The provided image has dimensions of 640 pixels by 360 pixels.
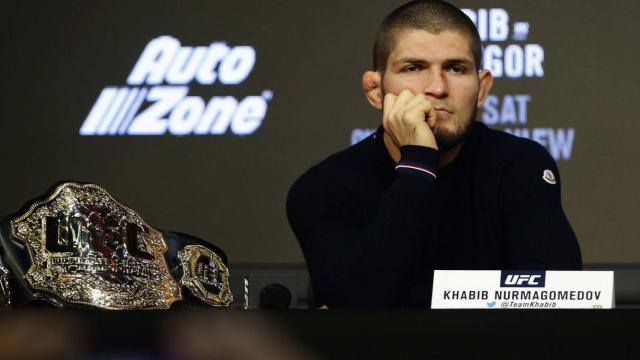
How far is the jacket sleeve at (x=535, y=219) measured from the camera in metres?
1.88

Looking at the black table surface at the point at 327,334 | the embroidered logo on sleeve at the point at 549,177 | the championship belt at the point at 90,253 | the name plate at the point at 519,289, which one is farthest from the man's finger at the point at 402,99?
the black table surface at the point at 327,334

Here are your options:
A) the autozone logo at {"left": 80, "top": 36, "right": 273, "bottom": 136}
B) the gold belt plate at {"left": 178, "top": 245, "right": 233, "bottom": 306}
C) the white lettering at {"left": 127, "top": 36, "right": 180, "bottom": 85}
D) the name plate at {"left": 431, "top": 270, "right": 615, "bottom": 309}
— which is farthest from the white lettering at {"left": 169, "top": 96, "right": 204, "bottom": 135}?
the name plate at {"left": 431, "top": 270, "right": 615, "bottom": 309}

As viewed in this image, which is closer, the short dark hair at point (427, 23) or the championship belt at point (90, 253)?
the championship belt at point (90, 253)

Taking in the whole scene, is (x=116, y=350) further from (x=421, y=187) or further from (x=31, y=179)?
(x=31, y=179)

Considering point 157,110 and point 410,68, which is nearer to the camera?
point 410,68

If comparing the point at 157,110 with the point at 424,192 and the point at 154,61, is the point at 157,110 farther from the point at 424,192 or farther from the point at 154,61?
the point at 424,192

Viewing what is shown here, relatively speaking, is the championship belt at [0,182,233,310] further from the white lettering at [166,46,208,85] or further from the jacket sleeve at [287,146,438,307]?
the white lettering at [166,46,208,85]

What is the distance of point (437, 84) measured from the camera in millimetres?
1960

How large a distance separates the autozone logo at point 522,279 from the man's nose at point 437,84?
0.70 metres

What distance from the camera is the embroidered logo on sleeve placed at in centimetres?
202

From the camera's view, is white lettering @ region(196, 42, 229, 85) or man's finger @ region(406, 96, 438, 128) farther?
white lettering @ region(196, 42, 229, 85)

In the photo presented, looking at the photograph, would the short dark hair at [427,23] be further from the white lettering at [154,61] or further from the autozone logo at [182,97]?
the white lettering at [154,61]

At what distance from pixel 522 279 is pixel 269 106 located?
3188 millimetres

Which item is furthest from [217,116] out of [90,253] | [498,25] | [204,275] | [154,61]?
[90,253]
